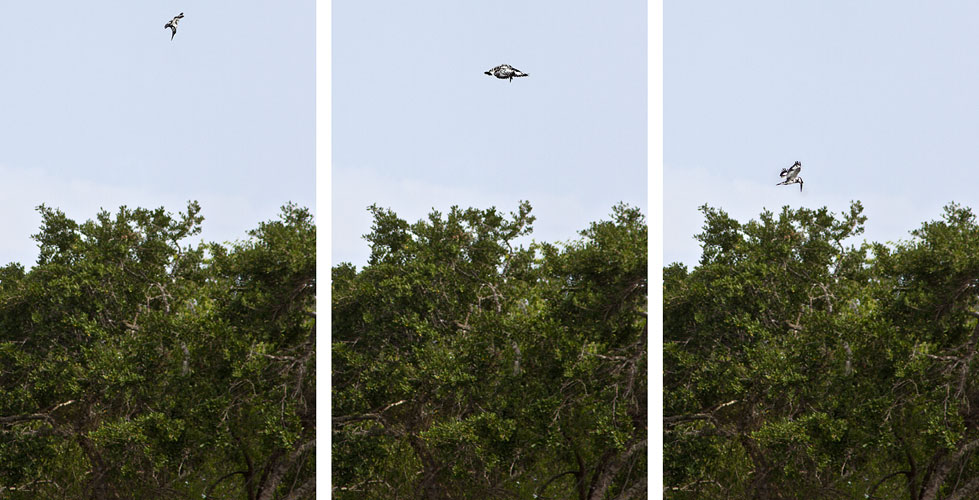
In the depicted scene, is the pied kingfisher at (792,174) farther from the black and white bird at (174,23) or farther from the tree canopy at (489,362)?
the black and white bird at (174,23)

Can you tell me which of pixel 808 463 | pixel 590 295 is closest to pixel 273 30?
pixel 590 295

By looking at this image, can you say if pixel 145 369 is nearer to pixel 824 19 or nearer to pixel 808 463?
pixel 808 463

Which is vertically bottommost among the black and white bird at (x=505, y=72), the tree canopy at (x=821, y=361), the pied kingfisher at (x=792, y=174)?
the tree canopy at (x=821, y=361)

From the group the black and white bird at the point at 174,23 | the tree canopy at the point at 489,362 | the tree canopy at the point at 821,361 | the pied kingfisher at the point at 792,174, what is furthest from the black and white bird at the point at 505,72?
the black and white bird at the point at 174,23

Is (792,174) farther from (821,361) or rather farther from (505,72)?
(505,72)

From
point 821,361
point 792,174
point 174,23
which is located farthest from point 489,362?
point 174,23

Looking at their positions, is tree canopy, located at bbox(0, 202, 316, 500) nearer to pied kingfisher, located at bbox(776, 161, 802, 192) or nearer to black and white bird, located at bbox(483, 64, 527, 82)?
black and white bird, located at bbox(483, 64, 527, 82)
